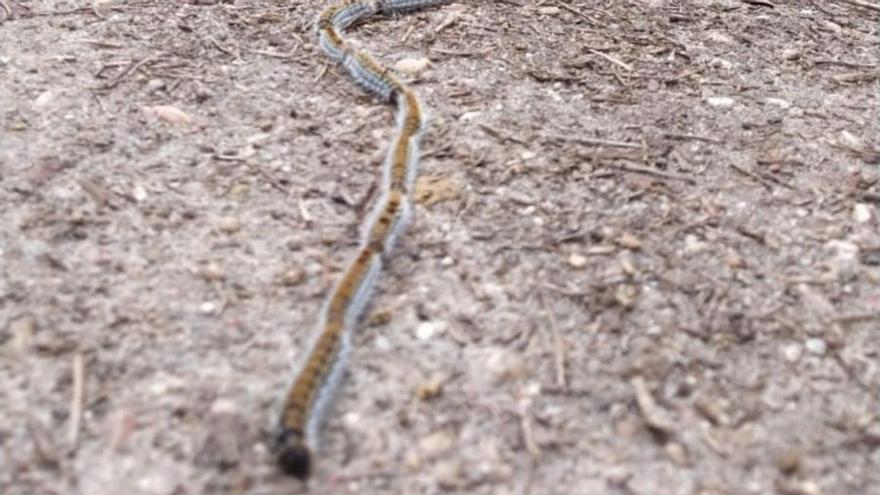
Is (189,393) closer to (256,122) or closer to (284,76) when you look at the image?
(256,122)

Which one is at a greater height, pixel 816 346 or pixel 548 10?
pixel 548 10

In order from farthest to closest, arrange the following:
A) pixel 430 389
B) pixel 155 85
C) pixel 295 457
Answer: pixel 155 85, pixel 430 389, pixel 295 457

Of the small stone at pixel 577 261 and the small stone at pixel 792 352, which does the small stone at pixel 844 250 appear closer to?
the small stone at pixel 792 352

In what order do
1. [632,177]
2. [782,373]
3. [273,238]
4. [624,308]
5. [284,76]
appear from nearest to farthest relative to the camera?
[782,373], [624,308], [273,238], [632,177], [284,76]

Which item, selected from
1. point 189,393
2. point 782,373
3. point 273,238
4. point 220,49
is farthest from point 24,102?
point 782,373

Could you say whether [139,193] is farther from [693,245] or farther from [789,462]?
[789,462]

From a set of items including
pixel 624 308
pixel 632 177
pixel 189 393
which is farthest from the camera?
pixel 632 177

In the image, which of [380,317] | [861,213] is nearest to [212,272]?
[380,317]

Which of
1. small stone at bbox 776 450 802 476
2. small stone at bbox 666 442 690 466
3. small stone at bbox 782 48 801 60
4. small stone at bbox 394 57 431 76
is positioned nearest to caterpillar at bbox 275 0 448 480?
small stone at bbox 394 57 431 76
